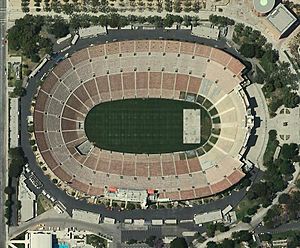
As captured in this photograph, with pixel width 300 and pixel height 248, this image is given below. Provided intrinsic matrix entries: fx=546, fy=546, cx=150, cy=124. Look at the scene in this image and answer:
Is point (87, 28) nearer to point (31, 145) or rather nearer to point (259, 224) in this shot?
point (31, 145)

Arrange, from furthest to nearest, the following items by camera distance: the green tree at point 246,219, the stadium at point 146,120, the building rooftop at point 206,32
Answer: the building rooftop at point 206,32, the stadium at point 146,120, the green tree at point 246,219

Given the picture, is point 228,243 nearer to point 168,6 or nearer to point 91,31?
point 168,6

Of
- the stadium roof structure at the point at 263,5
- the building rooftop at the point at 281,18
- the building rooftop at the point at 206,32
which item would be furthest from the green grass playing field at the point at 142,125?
the stadium roof structure at the point at 263,5

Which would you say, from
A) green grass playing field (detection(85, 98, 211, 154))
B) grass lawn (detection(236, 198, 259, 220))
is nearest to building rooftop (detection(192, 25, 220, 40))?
green grass playing field (detection(85, 98, 211, 154))

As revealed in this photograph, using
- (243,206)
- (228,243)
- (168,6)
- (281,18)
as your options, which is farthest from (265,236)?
(168,6)

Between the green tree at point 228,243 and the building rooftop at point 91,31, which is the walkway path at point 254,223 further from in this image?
the building rooftop at point 91,31

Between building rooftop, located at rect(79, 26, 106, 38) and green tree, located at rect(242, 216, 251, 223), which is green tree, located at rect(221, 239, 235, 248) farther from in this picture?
building rooftop, located at rect(79, 26, 106, 38)
